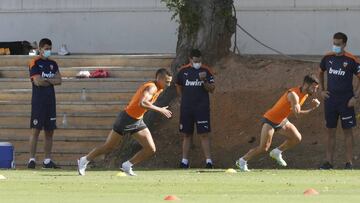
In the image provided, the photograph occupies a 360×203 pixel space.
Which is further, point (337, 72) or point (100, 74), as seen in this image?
point (100, 74)

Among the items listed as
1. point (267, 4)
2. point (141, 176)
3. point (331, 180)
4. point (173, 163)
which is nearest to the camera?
point (331, 180)

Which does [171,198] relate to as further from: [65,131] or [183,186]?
[65,131]

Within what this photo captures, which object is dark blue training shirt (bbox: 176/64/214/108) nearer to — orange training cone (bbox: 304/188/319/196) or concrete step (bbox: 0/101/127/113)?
concrete step (bbox: 0/101/127/113)

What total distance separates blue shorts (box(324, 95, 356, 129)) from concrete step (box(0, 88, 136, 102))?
19.6 ft

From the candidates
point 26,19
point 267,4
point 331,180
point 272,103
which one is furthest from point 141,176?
point 26,19

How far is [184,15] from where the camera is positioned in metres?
26.0

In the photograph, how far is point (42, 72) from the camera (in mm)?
22641

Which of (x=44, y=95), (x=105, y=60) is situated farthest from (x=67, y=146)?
(x=105, y=60)

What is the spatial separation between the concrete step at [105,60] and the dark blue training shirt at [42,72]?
494 cm

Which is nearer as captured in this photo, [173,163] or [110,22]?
[173,163]

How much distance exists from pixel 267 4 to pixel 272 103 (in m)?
Answer: 5.45

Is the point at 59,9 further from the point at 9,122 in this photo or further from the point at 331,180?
the point at 331,180

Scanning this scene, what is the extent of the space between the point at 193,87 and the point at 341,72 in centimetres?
296

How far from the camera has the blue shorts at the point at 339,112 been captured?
21.7 meters
